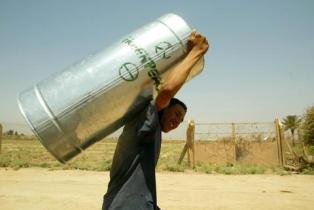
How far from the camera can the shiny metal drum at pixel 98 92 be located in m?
2.56

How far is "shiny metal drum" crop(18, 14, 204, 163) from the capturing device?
2.56 m

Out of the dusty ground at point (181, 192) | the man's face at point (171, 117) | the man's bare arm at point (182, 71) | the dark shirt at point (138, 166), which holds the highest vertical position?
the man's bare arm at point (182, 71)

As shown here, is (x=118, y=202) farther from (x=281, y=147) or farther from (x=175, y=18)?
(x=281, y=147)

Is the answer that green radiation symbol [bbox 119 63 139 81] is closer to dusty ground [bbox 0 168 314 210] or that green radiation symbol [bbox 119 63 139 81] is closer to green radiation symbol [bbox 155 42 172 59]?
green radiation symbol [bbox 155 42 172 59]

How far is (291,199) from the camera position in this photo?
901 centimetres

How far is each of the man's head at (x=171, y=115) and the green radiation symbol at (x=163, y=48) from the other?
33 centimetres

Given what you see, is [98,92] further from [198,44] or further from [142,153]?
[198,44]

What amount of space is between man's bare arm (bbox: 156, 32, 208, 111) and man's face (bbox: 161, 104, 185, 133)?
0.37 ft

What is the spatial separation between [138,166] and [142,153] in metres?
0.09

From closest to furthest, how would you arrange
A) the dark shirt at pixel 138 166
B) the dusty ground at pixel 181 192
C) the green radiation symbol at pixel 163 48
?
the dark shirt at pixel 138 166, the green radiation symbol at pixel 163 48, the dusty ground at pixel 181 192

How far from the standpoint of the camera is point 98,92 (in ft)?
8.43

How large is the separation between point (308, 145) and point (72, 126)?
16.1 meters

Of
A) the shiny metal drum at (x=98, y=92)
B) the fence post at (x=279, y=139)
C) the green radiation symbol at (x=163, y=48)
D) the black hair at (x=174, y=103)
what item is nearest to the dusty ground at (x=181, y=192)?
the fence post at (x=279, y=139)

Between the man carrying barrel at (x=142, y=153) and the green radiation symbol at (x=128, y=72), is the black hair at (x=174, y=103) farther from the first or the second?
the green radiation symbol at (x=128, y=72)
